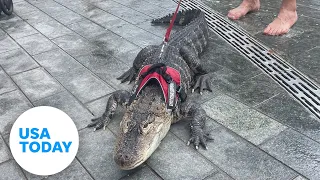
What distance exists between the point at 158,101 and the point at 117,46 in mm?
2412

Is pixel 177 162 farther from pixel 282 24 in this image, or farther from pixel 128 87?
pixel 282 24

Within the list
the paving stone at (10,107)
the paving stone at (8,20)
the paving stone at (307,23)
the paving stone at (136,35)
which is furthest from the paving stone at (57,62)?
the paving stone at (307,23)

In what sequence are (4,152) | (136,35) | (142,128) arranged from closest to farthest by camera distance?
(142,128) < (4,152) < (136,35)

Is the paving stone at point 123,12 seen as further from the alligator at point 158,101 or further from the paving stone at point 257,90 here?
the paving stone at point 257,90

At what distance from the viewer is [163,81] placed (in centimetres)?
377

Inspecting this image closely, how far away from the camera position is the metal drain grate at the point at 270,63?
4593 millimetres

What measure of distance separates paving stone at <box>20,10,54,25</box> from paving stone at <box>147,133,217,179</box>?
14.1 feet

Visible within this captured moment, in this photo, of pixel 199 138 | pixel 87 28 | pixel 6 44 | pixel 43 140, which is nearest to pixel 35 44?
pixel 6 44

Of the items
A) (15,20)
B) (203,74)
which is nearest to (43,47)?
(15,20)

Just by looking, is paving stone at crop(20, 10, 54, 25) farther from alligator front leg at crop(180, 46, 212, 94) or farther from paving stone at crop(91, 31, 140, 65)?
alligator front leg at crop(180, 46, 212, 94)

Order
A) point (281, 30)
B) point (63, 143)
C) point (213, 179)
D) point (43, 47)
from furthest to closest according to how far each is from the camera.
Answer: point (281, 30) → point (43, 47) → point (213, 179) → point (63, 143)

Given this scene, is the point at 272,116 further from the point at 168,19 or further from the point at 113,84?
the point at 168,19

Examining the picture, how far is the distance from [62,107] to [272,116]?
2529 mm

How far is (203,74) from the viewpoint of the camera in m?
5.01
